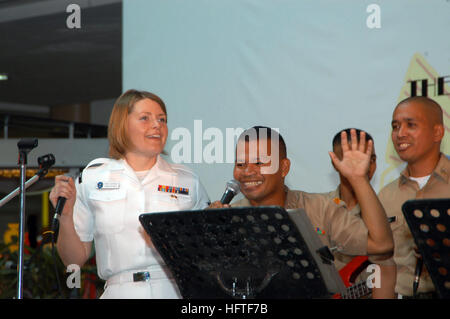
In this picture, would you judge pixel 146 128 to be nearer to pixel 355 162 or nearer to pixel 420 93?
pixel 355 162

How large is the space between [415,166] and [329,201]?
2.01ft

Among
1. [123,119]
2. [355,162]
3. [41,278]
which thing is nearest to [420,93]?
[355,162]

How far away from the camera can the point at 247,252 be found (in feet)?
6.33

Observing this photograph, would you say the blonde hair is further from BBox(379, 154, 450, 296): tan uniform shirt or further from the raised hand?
BBox(379, 154, 450, 296): tan uniform shirt

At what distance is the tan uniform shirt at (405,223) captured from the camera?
3.00 m

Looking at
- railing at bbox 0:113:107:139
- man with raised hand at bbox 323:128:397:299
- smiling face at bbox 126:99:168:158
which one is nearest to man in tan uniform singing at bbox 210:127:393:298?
man with raised hand at bbox 323:128:397:299

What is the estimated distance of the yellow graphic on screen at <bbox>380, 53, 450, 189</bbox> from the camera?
11.1ft

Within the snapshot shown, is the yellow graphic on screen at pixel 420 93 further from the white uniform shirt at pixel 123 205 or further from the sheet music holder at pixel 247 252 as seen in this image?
the sheet music holder at pixel 247 252

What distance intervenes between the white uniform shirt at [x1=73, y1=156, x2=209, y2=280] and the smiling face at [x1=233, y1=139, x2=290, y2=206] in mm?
229

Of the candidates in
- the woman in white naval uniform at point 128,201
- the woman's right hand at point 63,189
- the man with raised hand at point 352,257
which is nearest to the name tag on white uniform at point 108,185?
the woman in white naval uniform at point 128,201

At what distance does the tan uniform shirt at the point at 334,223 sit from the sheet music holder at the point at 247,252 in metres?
0.37
